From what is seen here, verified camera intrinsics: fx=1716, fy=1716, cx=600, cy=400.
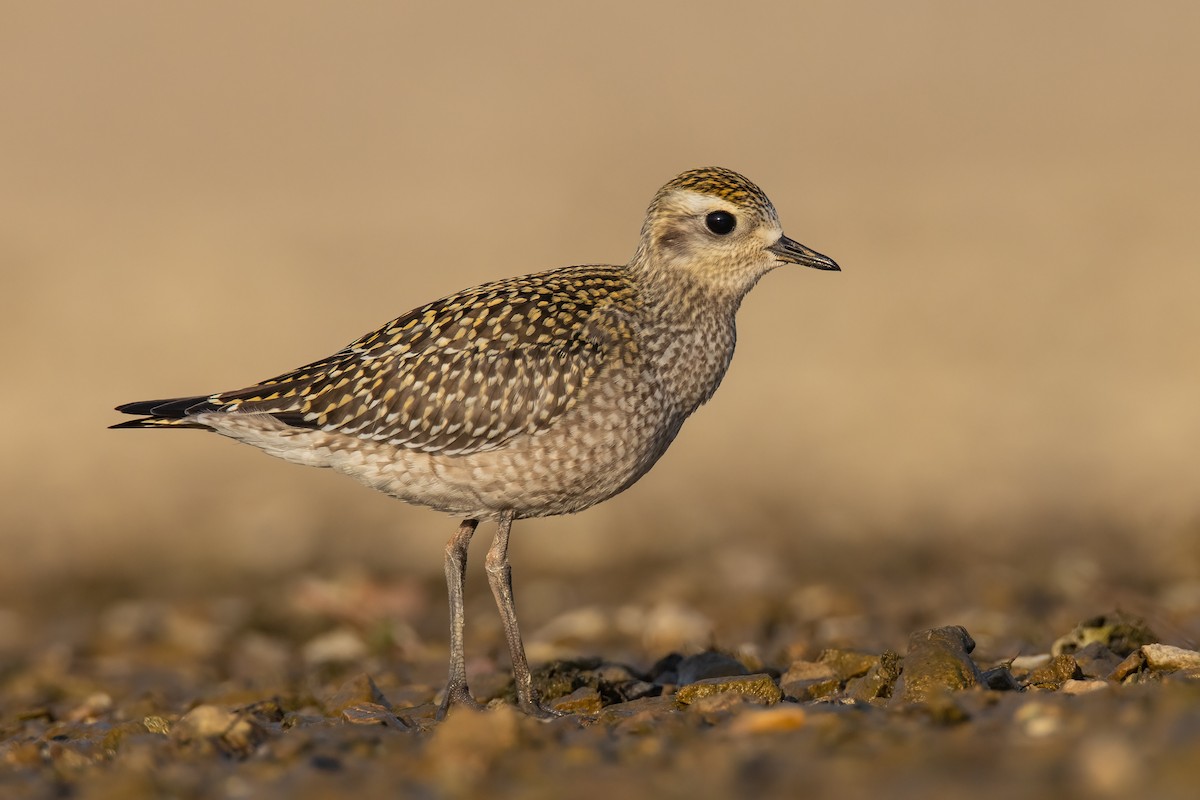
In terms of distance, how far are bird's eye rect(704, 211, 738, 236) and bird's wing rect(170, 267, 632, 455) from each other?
0.56 meters

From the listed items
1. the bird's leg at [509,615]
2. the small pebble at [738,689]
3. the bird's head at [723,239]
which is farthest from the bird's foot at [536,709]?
the bird's head at [723,239]

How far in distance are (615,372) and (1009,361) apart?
10832 mm

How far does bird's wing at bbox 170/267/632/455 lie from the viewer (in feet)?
28.0

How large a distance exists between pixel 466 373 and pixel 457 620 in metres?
1.25

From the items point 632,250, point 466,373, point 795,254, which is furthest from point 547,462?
point 632,250

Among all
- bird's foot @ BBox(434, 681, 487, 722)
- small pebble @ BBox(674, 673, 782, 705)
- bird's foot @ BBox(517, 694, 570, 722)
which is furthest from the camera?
bird's foot @ BBox(434, 681, 487, 722)

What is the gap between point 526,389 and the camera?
28.1 feet

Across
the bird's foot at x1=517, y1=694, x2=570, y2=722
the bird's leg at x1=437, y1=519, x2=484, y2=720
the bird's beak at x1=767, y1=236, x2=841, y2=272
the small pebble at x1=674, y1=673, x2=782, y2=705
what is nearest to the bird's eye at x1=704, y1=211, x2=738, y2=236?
the bird's beak at x1=767, y1=236, x2=841, y2=272

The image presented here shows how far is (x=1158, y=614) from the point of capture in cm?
1002

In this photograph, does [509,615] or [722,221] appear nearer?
[509,615]

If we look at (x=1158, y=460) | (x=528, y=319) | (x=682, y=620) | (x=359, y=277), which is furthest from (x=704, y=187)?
(x=359, y=277)

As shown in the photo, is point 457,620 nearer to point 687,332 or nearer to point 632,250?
point 687,332

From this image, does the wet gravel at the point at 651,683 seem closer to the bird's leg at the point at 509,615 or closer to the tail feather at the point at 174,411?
the bird's leg at the point at 509,615

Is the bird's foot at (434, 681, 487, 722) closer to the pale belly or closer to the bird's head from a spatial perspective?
the pale belly
